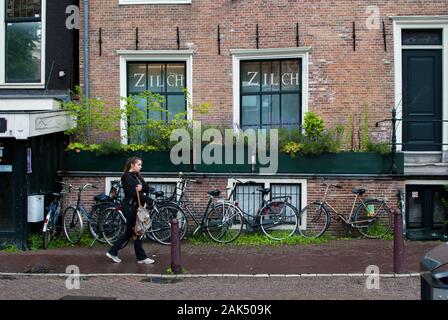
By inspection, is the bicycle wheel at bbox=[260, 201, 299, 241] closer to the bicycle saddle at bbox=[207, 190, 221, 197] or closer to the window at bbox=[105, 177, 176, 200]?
the bicycle saddle at bbox=[207, 190, 221, 197]

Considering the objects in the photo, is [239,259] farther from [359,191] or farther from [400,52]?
[400,52]

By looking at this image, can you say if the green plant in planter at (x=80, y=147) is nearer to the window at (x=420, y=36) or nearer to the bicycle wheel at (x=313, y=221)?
the bicycle wheel at (x=313, y=221)

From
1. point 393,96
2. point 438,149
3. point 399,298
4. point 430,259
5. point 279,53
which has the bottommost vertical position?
point 399,298

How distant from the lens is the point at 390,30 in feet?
42.6

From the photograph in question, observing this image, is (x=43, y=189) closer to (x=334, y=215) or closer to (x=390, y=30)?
(x=334, y=215)

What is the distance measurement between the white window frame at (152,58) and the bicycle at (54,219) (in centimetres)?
202

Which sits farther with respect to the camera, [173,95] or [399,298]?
[173,95]

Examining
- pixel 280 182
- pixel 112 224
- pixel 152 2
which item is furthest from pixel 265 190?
pixel 152 2

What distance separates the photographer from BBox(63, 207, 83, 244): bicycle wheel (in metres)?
11.8

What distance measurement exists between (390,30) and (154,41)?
5607 mm

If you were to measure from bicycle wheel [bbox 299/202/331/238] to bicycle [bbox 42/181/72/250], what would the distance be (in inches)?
203

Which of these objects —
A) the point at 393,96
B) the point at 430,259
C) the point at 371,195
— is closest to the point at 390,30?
the point at 393,96

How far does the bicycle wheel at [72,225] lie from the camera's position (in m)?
11.8

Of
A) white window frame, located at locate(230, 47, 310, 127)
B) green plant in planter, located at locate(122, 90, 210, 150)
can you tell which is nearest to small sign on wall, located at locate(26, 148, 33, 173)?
green plant in planter, located at locate(122, 90, 210, 150)
